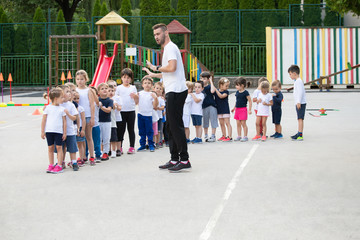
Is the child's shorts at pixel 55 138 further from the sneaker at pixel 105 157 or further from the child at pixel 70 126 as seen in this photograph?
the sneaker at pixel 105 157

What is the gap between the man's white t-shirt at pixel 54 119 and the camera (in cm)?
900

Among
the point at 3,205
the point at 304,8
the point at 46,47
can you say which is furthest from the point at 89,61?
the point at 3,205

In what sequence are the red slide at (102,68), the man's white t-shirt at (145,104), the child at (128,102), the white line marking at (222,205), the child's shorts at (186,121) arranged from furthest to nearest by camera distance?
the red slide at (102,68), the child's shorts at (186,121), the man's white t-shirt at (145,104), the child at (128,102), the white line marking at (222,205)

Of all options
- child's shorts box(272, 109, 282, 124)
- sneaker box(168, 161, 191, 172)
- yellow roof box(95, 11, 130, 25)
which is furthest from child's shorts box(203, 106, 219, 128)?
yellow roof box(95, 11, 130, 25)

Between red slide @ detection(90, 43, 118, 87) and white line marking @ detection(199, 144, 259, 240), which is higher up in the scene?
red slide @ detection(90, 43, 118, 87)

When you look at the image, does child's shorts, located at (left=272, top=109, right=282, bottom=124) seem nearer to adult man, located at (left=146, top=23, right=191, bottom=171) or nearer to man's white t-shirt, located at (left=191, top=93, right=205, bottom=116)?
man's white t-shirt, located at (left=191, top=93, right=205, bottom=116)

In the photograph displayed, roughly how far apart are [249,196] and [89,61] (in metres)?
30.0

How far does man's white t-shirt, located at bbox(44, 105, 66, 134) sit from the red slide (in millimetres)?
17464

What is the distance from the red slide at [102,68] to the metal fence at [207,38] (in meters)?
6.41

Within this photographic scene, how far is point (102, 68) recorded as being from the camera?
27453 millimetres

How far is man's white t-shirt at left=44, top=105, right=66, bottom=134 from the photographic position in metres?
9.00

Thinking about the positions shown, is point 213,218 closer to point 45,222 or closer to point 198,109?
point 45,222

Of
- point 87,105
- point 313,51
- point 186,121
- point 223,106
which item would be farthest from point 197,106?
point 313,51

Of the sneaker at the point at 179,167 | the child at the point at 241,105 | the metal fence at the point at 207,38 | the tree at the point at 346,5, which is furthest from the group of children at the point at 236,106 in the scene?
the metal fence at the point at 207,38
